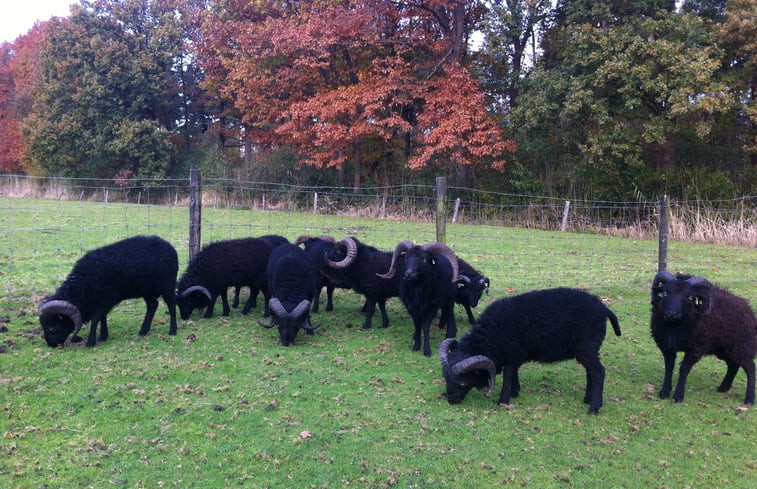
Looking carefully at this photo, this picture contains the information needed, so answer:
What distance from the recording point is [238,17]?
37688 millimetres

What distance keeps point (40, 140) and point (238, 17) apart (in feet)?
63.0

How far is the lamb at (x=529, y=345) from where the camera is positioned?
6.57 meters

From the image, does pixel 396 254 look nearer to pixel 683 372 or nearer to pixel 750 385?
pixel 683 372

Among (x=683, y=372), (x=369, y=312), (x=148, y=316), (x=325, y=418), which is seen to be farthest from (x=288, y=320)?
(x=683, y=372)

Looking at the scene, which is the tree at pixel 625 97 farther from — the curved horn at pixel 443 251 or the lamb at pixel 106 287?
the lamb at pixel 106 287

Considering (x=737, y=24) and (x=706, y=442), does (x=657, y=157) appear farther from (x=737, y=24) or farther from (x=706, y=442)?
(x=706, y=442)

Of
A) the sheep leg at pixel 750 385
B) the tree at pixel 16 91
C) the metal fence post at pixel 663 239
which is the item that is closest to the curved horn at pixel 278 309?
the sheep leg at pixel 750 385

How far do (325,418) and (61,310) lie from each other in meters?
4.26

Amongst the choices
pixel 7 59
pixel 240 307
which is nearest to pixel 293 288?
pixel 240 307

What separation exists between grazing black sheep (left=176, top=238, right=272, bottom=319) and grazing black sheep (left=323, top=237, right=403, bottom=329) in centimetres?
129

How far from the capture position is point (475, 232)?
873 inches

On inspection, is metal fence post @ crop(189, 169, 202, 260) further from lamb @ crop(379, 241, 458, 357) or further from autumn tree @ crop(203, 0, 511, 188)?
autumn tree @ crop(203, 0, 511, 188)

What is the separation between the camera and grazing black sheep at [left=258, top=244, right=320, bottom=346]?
866 centimetres

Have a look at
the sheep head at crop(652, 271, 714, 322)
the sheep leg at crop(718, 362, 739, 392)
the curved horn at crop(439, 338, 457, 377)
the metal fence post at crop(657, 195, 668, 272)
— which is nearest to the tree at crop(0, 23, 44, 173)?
the metal fence post at crop(657, 195, 668, 272)
